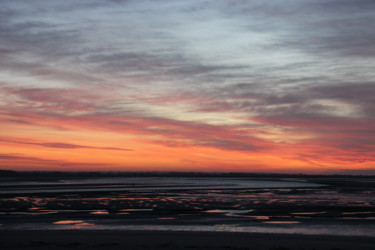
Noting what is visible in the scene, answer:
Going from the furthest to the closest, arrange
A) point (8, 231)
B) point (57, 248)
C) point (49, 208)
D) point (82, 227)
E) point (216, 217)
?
point (49, 208)
point (216, 217)
point (82, 227)
point (8, 231)
point (57, 248)

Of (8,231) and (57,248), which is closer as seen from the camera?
(57,248)

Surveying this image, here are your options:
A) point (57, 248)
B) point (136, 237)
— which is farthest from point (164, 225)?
point (57, 248)

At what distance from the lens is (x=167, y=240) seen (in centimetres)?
2048

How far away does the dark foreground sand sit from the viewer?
1888 cm

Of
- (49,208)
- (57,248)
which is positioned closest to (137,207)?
(49,208)

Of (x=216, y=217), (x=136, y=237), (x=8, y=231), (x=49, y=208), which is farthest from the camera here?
(x=49, y=208)

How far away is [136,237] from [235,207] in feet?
56.1

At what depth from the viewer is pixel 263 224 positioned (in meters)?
26.3

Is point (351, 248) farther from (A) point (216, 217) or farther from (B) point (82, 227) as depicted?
(B) point (82, 227)

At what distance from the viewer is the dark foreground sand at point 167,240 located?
18875 millimetres

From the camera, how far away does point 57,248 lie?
1848cm

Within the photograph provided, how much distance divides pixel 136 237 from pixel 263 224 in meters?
9.04

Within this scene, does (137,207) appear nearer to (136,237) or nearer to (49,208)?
(49,208)

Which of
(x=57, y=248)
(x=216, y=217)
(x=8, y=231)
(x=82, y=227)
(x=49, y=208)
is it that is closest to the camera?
(x=57, y=248)
